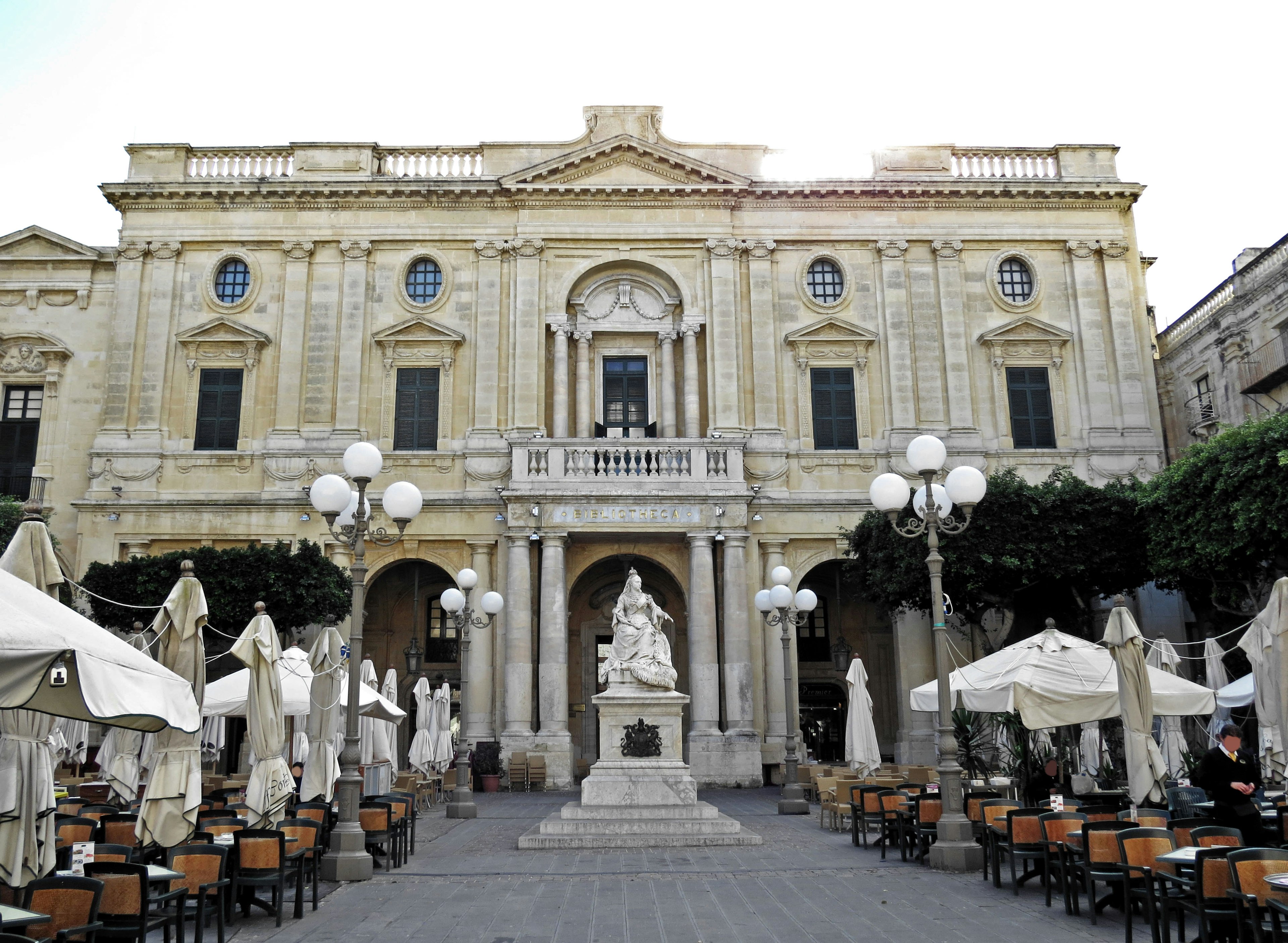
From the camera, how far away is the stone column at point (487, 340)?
30261 mm

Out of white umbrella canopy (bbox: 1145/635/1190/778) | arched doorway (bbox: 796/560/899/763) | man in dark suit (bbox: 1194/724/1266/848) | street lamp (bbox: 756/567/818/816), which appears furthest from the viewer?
arched doorway (bbox: 796/560/899/763)

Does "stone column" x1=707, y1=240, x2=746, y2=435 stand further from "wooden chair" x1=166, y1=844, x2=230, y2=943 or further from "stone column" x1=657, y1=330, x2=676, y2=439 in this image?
"wooden chair" x1=166, y1=844, x2=230, y2=943

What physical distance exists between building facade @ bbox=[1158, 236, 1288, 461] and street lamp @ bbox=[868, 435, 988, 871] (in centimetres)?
1632

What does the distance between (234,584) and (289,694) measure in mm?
8618

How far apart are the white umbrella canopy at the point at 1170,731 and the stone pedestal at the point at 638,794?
795 centimetres

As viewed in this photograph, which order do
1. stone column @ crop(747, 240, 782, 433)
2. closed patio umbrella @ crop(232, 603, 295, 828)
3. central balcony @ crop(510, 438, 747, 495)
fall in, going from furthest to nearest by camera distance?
1. stone column @ crop(747, 240, 782, 433)
2. central balcony @ crop(510, 438, 747, 495)
3. closed patio umbrella @ crop(232, 603, 295, 828)

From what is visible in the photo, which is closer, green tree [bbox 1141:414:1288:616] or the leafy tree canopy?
green tree [bbox 1141:414:1288:616]

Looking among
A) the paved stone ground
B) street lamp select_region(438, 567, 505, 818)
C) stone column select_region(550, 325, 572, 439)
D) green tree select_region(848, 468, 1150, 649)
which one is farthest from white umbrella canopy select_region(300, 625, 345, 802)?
stone column select_region(550, 325, 572, 439)

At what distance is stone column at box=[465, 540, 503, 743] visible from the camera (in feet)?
90.2

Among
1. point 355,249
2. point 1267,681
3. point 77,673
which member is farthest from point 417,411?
point 77,673

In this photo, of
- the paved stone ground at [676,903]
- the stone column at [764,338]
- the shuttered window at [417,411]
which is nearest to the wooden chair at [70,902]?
the paved stone ground at [676,903]

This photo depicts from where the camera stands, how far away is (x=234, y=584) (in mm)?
25172

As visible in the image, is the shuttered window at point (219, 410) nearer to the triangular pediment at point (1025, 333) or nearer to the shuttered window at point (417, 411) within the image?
the shuttered window at point (417, 411)

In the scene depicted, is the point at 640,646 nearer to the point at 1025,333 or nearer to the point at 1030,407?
the point at 1030,407
